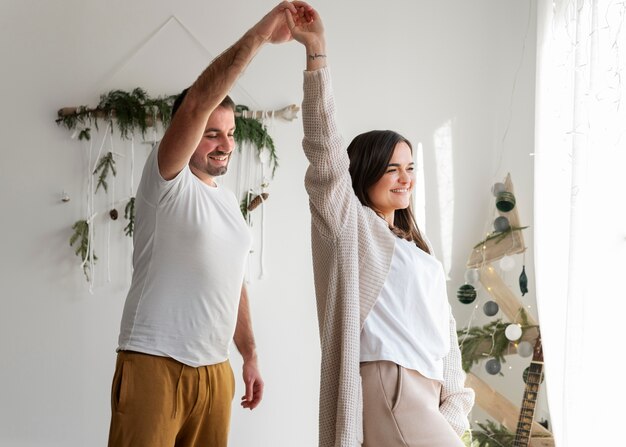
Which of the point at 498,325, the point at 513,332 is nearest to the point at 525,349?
the point at 513,332

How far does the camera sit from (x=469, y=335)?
303 cm

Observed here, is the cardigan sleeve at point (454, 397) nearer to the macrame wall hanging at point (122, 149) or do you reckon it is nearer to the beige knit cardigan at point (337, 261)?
the beige knit cardigan at point (337, 261)

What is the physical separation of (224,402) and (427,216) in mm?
1409

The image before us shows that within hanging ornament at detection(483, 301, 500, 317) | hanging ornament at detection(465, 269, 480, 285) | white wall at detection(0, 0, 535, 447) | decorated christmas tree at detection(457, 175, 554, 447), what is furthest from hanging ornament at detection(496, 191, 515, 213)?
hanging ornament at detection(483, 301, 500, 317)

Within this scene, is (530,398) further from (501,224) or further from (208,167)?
(208,167)

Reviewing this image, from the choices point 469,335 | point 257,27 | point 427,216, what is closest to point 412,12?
point 427,216

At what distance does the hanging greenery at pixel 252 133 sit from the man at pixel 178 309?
973mm

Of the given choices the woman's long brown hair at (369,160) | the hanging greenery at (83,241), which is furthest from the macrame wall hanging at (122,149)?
the woman's long brown hair at (369,160)

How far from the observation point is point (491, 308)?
2918 mm

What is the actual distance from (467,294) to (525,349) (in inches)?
12.4

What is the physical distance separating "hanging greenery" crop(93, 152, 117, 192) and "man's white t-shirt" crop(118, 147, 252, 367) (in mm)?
1018

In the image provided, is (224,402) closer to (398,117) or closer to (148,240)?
(148,240)

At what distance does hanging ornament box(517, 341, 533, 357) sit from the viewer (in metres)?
2.78

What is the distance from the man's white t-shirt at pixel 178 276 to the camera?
191 centimetres
